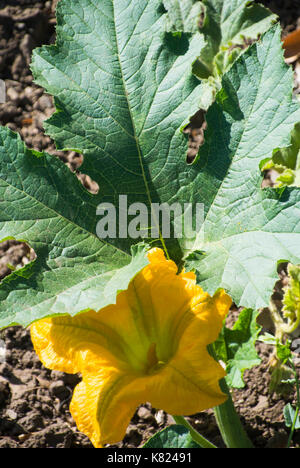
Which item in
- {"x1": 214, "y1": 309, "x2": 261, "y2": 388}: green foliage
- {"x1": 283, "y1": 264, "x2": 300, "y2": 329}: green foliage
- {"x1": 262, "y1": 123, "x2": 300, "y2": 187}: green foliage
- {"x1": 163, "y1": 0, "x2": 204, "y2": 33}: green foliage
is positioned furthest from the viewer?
{"x1": 163, "y1": 0, "x2": 204, "y2": 33}: green foliage

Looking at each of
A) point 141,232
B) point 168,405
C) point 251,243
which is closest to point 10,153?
point 141,232

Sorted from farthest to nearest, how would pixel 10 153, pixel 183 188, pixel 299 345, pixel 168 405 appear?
1. pixel 299 345
2. pixel 183 188
3. pixel 10 153
4. pixel 168 405

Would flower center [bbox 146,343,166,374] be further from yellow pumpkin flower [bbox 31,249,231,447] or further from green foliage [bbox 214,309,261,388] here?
green foliage [bbox 214,309,261,388]

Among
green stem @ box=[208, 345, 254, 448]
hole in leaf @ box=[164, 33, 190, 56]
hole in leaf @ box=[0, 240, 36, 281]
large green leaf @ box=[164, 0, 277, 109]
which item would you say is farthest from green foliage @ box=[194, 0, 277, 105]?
green stem @ box=[208, 345, 254, 448]

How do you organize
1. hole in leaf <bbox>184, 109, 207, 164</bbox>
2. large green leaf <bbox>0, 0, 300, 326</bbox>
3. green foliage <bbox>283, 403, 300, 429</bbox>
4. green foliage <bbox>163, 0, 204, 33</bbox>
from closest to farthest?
large green leaf <bbox>0, 0, 300, 326</bbox> → green foliage <bbox>283, 403, 300, 429</bbox> → green foliage <bbox>163, 0, 204, 33</bbox> → hole in leaf <bbox>184, 109, 207, 164</bbox>

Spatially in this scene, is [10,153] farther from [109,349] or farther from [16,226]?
[109,349]

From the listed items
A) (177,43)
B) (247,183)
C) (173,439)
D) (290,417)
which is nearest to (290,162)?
(247,183)
